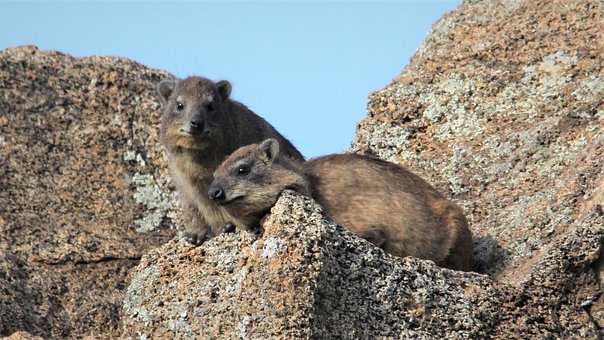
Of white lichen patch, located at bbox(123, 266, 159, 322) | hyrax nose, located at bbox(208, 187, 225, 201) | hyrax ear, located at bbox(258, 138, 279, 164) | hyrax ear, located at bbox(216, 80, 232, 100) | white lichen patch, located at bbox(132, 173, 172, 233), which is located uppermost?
hyrax ear, located at bbox(216, 80, 232, 100)

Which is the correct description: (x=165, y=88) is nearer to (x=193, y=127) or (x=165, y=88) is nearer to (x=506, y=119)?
(x=193, y=127)

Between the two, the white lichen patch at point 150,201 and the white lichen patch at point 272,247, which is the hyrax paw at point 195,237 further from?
the white lichen patch at point 150,201

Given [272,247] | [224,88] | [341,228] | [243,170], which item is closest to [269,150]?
[243,170]

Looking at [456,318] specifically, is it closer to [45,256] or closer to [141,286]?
[141,286]

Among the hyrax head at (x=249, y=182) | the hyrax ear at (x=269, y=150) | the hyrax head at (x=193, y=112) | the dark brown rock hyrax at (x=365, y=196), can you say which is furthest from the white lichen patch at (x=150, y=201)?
the hyrax ear at (x=269, y=150)

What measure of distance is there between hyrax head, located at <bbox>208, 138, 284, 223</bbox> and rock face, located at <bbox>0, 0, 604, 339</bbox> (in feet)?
2.18

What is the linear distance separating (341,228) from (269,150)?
207 cm

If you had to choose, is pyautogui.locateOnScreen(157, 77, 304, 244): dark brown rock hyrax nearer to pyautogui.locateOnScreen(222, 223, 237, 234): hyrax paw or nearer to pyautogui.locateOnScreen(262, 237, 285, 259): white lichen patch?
pyautogui.locateOnScreen(222, 223, 237, 234): hyrax paw

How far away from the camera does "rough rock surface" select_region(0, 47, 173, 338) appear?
11914mm

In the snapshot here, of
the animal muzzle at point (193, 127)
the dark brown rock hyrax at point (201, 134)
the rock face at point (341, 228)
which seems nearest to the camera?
the rock face at point (341, 228)

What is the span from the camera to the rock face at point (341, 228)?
8898 millimetres

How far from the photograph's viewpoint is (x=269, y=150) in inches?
436

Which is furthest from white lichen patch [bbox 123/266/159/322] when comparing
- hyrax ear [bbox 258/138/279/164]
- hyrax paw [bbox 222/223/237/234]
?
hyrax ear [bbox 258/138/279/164]

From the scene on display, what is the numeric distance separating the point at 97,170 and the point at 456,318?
5892 millimetres
